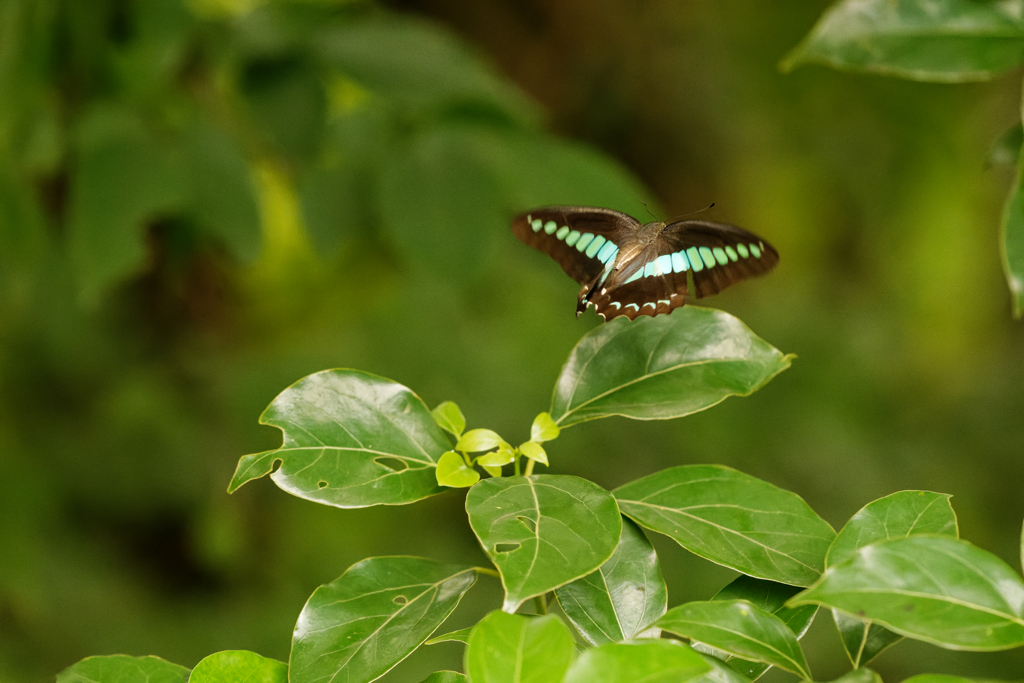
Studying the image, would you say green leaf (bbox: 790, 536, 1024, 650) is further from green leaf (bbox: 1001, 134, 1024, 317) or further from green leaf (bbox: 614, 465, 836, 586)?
green leaf (bbox: 1001, 134, 1024, 317)

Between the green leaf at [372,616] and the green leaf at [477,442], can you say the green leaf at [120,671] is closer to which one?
the green leaf at [372,616]

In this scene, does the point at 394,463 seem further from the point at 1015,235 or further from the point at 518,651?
the point at 1015,235

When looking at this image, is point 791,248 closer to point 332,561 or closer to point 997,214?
point 997,214

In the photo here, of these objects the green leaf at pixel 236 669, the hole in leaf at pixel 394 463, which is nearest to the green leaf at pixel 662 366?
the hole in leaf at pixel 394 463

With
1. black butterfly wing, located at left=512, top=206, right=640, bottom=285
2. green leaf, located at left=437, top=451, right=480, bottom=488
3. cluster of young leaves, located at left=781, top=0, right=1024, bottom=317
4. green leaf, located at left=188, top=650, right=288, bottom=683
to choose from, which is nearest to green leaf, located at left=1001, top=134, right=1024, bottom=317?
cluster of young leaves, located at left=781, top=0, right=1024, bottom=317

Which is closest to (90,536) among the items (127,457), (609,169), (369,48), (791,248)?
(127,457)

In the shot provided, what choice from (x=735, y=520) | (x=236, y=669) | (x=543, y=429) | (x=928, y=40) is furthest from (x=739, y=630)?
(x=928, y=40)
